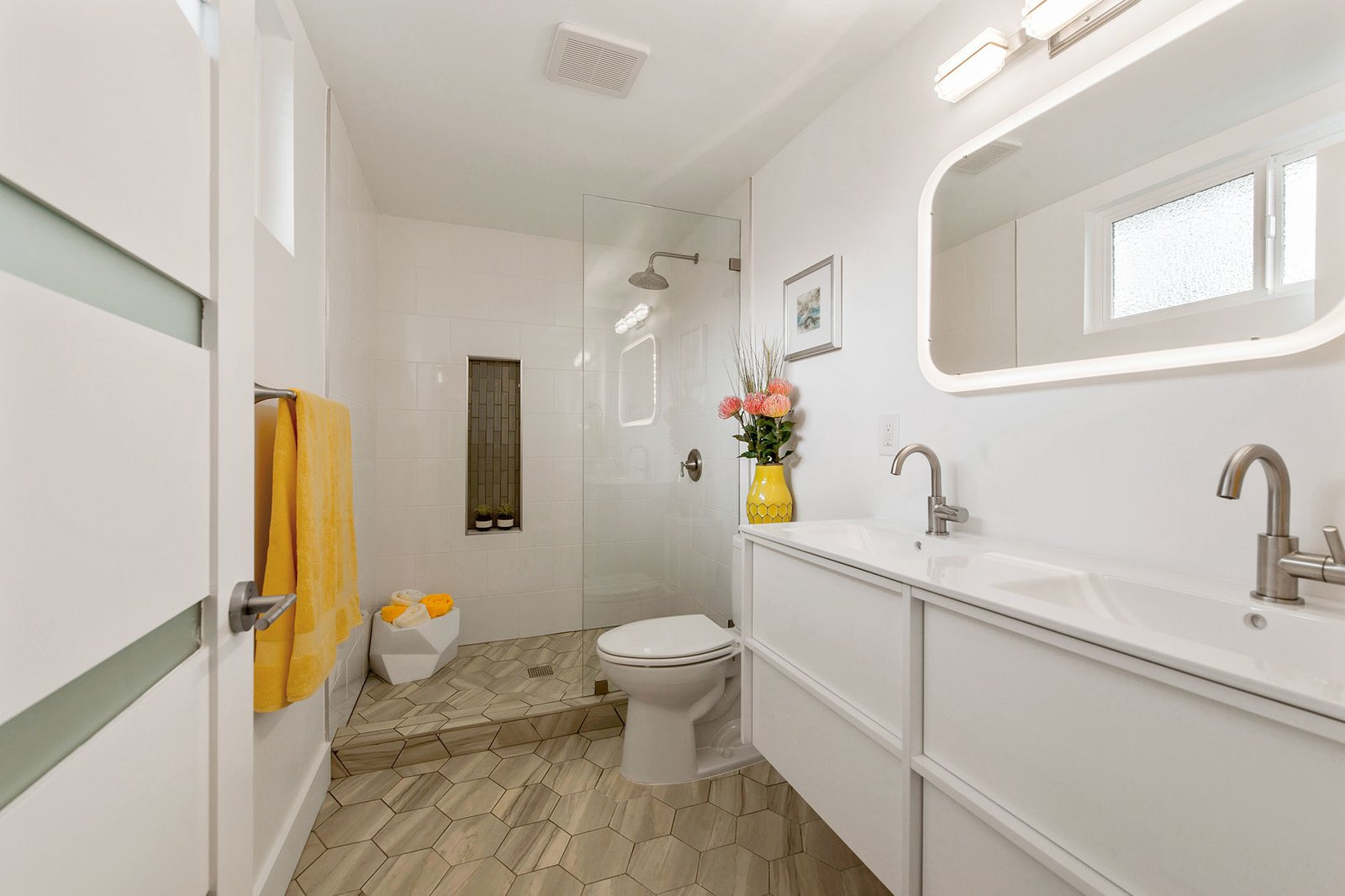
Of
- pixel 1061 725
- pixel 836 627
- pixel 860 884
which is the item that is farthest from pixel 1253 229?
pixel 860 884

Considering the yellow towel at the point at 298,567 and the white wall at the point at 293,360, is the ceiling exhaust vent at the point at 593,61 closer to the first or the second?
the white wall at the point at 293,360

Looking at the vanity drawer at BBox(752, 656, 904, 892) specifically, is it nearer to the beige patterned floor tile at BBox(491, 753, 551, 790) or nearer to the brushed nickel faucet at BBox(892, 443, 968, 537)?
the brushed nickel faucet at BBox(892, 443, 968, 537)

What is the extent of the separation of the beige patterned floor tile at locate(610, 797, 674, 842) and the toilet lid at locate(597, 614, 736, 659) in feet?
1.50

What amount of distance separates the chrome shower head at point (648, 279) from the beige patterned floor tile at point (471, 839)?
202cm

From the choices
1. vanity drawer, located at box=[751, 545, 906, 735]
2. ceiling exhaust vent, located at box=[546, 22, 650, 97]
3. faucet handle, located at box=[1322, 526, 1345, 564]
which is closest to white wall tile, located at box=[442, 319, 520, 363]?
ceiling exhaust vent, located at box=[546, 22, 650, 97]

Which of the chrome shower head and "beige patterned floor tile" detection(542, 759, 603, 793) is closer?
"beige patterned floor tile" detection(542, 759, 603, 793)

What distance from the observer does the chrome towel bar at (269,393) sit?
1.18 metres

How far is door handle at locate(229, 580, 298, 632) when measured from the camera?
723 mm

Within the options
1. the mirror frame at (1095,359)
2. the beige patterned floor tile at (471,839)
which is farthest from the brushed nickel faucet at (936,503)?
the beige patterned floor tile at (471,839)

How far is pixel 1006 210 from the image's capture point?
1360 millimetres

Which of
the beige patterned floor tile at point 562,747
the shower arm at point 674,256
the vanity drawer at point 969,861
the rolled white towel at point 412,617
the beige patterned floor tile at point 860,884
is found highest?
the shower arm at point 674,256

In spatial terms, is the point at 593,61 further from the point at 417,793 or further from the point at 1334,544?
the point at 417,793

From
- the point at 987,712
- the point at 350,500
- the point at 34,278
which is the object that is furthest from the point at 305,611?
the point at 987,712

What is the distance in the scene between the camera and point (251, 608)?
75cm
